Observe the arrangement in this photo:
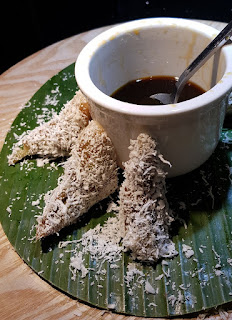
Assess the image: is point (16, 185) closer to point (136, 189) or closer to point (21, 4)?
point (136, 189)

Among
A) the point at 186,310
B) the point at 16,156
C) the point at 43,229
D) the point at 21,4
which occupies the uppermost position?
the point at 21,4

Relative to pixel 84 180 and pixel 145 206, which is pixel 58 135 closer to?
pixel 84 180

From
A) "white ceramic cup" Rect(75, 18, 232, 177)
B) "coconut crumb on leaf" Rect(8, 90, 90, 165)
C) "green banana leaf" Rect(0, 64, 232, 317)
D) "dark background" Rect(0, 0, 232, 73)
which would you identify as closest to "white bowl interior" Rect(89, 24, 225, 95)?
"white ceramic cup" Rect(75, 18, 232, 177)

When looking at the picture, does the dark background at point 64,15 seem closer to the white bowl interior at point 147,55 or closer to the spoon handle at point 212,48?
the white bowl interior at point 147,55

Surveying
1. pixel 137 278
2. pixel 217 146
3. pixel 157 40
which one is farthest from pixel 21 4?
pixel 137 278

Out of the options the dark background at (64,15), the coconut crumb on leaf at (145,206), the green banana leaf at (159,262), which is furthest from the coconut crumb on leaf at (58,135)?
the dark background at (64,15)

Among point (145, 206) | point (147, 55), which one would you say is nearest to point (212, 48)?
point (147, 55)
